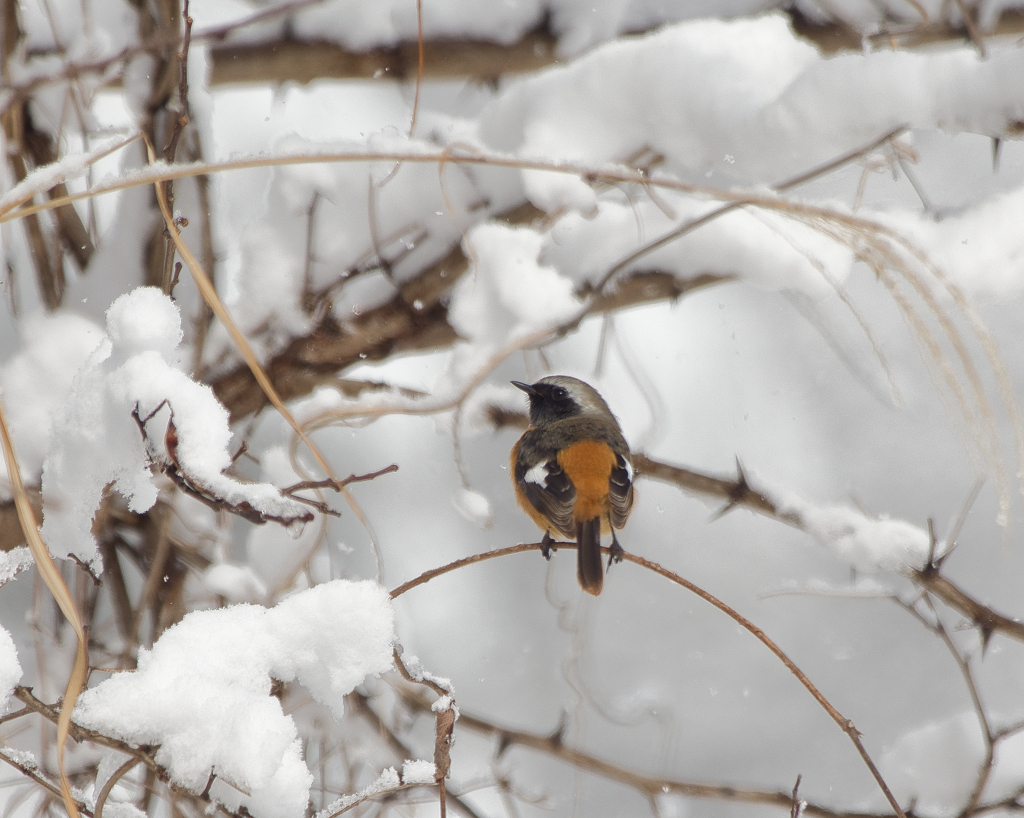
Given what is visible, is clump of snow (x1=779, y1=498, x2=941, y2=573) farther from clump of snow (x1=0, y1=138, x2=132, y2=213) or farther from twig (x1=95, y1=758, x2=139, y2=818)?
clump of snow (x1=0, y1=138, x2=132, y2=213)

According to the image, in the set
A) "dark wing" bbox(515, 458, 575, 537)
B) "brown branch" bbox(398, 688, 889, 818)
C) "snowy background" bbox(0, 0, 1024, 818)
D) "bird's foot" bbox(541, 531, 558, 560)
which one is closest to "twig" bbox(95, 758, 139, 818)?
"snowy background" bbox(0, 0, 1024, 818)

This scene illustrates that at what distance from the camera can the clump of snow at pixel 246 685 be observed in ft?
2.88

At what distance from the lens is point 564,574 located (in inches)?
127

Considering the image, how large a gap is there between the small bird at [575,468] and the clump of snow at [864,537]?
0.54 metres

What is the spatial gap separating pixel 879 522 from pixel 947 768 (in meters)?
1.01

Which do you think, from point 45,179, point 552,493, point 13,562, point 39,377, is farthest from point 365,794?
point 39,377

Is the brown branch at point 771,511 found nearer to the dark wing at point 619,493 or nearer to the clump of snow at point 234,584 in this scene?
the dark wing at point 619,493

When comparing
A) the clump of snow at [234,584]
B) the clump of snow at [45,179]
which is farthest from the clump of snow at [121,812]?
the clump of snow at [234,584]

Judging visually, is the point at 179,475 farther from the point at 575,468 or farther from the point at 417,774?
the point at 575,468

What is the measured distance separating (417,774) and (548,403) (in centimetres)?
193

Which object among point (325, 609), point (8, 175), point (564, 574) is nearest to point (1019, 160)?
point (564, 574)

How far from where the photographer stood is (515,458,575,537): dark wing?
249 centimetres

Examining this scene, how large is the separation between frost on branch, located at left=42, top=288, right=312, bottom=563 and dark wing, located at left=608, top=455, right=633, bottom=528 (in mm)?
1647

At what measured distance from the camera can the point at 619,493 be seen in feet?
8.21
